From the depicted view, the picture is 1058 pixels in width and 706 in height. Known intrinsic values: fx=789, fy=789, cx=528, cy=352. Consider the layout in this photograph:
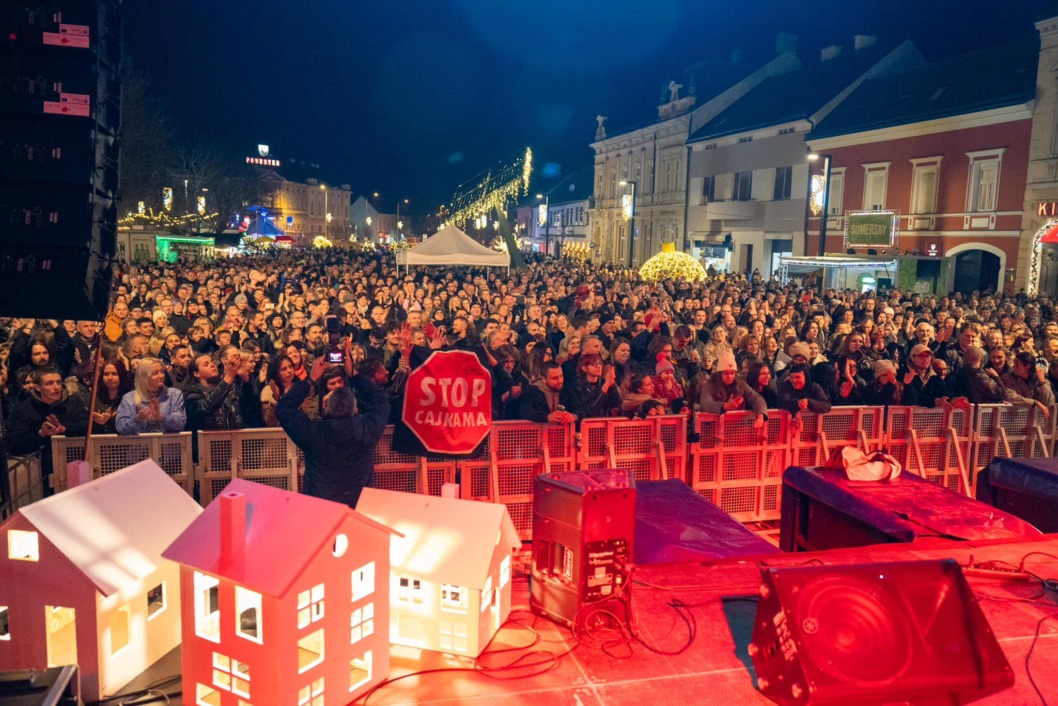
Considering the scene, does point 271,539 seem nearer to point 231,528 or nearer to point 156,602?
point 231,528

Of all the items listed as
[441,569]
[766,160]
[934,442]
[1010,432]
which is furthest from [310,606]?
[766,160]

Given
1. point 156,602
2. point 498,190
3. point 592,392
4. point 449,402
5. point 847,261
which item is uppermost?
point 498,190

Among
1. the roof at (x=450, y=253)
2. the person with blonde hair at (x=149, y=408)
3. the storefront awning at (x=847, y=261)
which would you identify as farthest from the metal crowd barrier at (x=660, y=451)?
the storefront awning at (x=847, y=261)

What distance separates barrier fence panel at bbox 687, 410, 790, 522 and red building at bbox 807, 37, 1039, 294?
21.5 metres

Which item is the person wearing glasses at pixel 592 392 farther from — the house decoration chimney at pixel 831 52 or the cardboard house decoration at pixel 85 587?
the house decoration chimney at pixel 831 52

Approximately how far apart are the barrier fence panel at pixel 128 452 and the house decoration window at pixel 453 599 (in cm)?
340

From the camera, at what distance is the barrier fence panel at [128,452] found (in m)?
5.77

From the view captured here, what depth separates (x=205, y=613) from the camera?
2.84 metres

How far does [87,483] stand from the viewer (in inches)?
125

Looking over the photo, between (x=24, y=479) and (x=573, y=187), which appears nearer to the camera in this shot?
(x=24, y=479)

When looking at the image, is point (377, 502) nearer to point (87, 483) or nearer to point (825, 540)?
point (87, 483)

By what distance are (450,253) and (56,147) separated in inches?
674

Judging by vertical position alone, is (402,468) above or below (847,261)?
below

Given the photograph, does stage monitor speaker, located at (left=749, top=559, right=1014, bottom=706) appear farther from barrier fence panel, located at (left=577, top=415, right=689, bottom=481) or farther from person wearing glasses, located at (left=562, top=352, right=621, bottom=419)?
person wearing glasses, located at (left=562, top=352, right=621, bottom=419)
